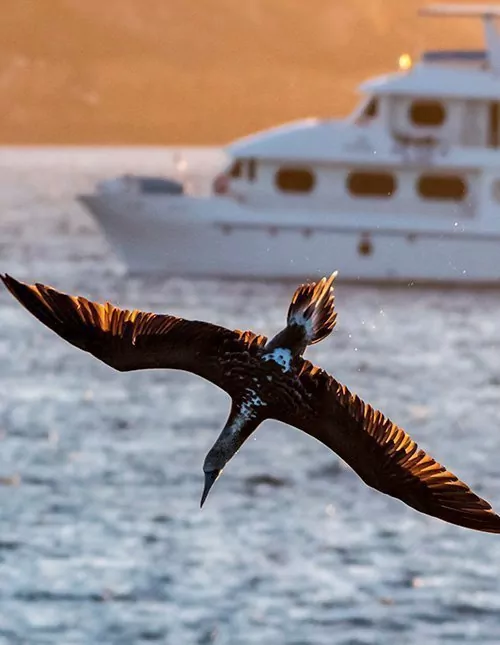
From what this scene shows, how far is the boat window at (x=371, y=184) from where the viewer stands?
6581cm

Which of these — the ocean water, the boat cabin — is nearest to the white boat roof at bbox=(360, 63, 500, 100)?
the boat cabin

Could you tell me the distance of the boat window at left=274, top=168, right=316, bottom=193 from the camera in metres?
65.4

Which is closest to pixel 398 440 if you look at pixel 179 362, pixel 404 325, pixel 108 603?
pixel 179 362

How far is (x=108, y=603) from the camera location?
36.2 m

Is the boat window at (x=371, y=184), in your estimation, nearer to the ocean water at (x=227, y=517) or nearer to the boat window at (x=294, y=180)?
the boat window at (x=294, y=180)

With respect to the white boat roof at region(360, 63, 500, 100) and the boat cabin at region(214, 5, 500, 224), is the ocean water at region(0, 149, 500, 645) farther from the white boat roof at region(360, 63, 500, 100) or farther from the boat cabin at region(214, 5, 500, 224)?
the white boat roof at region(360, 63, 500, 100)

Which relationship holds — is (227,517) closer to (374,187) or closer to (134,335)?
(374,187)

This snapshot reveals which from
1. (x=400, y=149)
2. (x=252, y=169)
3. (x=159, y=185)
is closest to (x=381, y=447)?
A: (x=400, y=149)

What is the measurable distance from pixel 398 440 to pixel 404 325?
251 ft

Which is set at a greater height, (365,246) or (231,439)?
(365,246)

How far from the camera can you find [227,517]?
147 ft

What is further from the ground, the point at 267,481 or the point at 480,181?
the point at 480,181

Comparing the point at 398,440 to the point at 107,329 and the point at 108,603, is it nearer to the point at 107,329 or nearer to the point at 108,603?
the point at 107,329

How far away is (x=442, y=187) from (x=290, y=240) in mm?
5691
